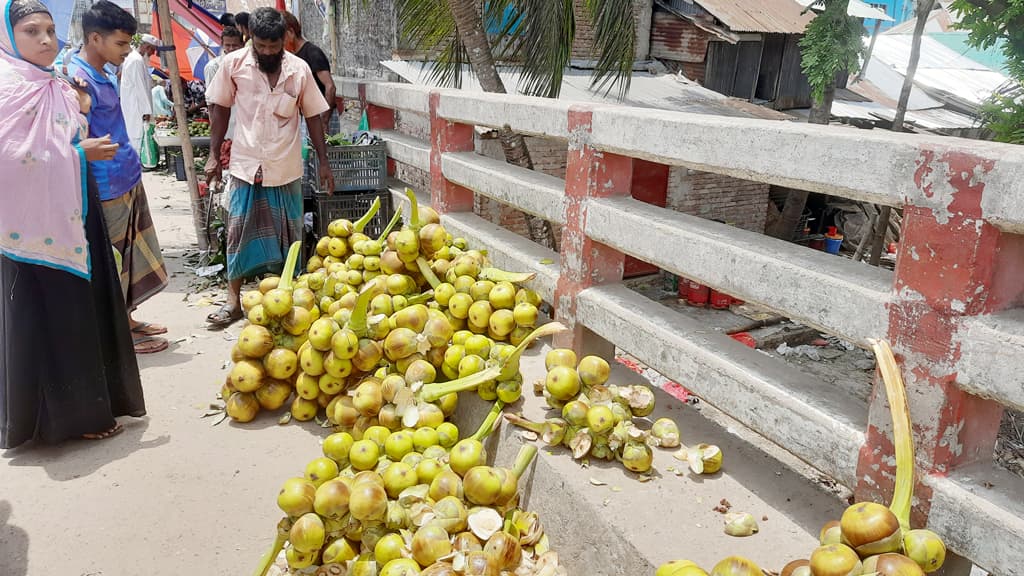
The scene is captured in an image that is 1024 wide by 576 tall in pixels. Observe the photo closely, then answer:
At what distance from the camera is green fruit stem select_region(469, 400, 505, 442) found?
8.31ft

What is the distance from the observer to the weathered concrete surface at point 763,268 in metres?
1.86

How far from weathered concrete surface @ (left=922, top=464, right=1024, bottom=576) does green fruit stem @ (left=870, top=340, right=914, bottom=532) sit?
14 cm

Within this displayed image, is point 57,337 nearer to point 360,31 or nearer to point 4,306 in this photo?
point 4,306

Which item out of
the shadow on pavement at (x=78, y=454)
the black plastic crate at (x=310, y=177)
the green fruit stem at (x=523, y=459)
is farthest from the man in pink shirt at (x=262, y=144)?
the green fruit stem at (x=523, y=459)

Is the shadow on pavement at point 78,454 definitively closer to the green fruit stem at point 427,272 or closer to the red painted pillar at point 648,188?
the green fruit stem at point 427,272

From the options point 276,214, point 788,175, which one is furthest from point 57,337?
point 788,175

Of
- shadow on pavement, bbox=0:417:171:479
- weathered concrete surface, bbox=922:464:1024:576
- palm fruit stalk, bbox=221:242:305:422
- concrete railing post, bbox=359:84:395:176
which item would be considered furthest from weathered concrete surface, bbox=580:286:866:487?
concrete railing post, bbox=359:84:395:176

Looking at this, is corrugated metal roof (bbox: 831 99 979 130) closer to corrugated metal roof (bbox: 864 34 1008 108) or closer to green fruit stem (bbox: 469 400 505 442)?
corrugated metal roof (bbox: 864 34 1008 108)

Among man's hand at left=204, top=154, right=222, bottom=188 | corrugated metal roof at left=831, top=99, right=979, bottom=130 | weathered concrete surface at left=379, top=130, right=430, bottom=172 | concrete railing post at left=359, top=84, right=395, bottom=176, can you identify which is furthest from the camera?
corrugated metal roof at left=831, top=99, right=979, bottom=130

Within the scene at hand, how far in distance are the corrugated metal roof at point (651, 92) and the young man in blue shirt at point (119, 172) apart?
5.87 meters

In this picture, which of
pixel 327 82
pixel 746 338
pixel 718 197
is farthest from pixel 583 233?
pixel 718 197

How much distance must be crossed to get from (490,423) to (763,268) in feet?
3.52

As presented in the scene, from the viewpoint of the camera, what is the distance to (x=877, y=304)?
1.79 meters

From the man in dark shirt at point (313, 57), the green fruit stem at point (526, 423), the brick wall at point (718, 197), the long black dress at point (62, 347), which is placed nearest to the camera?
the green fruit stem at point (526, 423)
